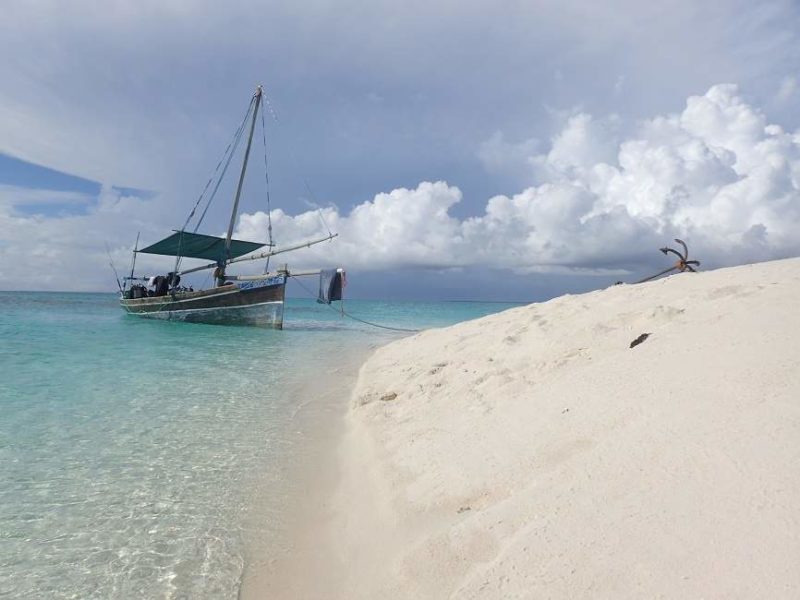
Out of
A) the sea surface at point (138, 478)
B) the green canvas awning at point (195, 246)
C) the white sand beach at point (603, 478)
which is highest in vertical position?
the green canvas awning at point (195, 246)

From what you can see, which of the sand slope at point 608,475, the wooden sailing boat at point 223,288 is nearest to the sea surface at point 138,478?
the sand slope at point 608,475

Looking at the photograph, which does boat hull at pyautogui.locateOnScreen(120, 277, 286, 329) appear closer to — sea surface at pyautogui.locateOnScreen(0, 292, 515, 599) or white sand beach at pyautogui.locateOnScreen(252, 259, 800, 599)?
sea surface at pyautogui.locateOnScreen(0, 292, 515, 599)

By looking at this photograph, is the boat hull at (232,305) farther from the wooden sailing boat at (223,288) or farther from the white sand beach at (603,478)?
the white sand beach at (603,478)

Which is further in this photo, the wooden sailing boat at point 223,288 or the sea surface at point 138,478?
the wooden sailing boat at point 223,288

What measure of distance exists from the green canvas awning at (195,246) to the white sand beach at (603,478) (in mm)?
30151

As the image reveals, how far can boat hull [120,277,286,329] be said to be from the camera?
30719mm

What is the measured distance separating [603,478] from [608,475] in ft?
0.13

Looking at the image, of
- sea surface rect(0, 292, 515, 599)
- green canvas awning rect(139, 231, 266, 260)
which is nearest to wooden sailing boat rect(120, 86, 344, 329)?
green canvas awning rect(139, 231, 266, 260)

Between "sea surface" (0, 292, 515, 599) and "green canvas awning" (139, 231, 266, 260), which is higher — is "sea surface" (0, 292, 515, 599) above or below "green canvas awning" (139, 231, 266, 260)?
below

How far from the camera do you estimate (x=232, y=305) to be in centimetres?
3194

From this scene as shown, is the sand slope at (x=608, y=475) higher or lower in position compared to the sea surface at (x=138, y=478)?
higher

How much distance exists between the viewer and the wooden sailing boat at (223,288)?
30594mm

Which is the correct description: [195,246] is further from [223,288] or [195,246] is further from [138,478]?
[138,478]

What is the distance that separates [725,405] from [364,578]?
9.46 feet
